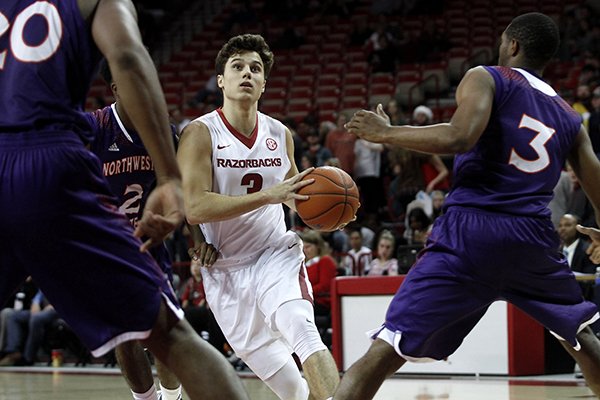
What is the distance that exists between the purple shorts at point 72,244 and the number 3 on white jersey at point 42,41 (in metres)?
0.24

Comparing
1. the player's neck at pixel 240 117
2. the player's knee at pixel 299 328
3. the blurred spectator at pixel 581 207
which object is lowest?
the blurred spectator at pixel 581 207

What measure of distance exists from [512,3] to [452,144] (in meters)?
17.5

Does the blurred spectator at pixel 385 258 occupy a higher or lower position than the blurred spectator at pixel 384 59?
lower

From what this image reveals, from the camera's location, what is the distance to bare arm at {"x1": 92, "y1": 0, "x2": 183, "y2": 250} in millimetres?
2834

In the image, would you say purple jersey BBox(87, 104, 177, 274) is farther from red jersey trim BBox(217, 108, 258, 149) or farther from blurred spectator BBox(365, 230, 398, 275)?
blurred spectator BBox(365, 230, 398, 275)

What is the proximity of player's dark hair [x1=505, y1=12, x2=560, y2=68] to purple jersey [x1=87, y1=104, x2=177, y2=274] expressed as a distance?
198 cm

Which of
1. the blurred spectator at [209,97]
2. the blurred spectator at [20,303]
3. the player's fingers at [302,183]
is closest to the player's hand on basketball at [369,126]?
the player's fingers at [302,183]

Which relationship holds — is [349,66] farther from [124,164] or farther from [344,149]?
[124,164]

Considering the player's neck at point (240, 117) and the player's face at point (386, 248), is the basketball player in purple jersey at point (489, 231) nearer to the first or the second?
the player's neck at point (240, 117)

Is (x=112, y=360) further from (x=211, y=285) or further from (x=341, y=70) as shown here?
(x=341, y=70)

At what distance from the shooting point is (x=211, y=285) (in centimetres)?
543

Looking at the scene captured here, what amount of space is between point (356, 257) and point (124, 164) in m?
6.84

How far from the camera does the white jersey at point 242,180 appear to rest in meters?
5.39

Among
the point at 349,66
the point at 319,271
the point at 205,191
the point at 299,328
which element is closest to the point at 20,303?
the point at 319,271
